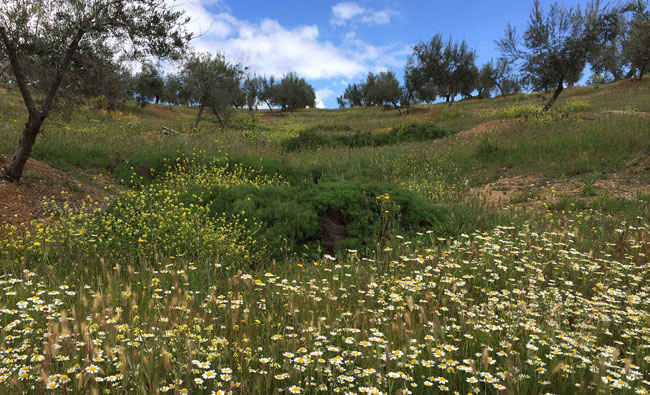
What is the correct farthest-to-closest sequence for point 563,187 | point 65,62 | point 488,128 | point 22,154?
point 488,128, point 563,187, point 65,62, point 22,154

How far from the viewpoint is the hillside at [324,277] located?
2.47m

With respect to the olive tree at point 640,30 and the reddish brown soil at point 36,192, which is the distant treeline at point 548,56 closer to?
the olive tree at point 640,30

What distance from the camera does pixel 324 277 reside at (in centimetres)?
466

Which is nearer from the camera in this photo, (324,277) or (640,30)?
(324,277)

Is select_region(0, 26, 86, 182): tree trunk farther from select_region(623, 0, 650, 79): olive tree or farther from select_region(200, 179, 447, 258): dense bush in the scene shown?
select_region(623, 0, 650, 79): olive tree

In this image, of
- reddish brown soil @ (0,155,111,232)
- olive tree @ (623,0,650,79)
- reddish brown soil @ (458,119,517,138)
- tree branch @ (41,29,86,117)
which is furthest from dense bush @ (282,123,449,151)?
tree branch @ (41,29,86,117)

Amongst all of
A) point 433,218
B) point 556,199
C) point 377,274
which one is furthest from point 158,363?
point 556,199

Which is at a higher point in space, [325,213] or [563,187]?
[563,187]

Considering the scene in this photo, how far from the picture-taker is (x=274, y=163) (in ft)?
43.5

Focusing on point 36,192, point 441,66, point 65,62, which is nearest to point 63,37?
point 65,62

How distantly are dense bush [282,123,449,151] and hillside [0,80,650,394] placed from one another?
6870mm

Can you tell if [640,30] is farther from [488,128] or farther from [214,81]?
[214,81]

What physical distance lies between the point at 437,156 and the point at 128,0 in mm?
12648

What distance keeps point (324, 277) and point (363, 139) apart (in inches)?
767
